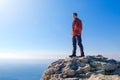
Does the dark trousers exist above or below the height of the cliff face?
above

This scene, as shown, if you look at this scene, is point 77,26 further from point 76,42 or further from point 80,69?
point 80,69

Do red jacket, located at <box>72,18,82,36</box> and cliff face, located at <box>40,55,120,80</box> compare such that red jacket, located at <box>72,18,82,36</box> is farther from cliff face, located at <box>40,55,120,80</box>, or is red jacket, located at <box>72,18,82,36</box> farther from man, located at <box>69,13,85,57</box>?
cliff face, located at <box>40,55,120,80</box>

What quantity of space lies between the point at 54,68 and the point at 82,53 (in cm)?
319

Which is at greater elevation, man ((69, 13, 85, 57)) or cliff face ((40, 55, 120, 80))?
man ((69, 13, 85, 57))

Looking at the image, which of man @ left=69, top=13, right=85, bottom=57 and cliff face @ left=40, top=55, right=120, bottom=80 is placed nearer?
cliff face @ left=40, top=55, right=120, bottom=80

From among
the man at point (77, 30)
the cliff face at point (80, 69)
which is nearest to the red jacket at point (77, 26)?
the man at point (77, 30)

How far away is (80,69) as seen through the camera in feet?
61.3

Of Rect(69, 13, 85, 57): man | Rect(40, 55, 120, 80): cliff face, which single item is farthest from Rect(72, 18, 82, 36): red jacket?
Rect(40, 55, 120, 80): cliff face

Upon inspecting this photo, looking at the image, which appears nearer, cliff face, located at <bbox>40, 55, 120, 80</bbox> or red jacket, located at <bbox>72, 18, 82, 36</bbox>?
cliff face, located at <bbox>40, 55, 120, 80</bbox>

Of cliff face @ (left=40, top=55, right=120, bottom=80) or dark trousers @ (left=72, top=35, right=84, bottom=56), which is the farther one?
dark trousers @ (left=72, top=35, right=84, bottom=56)

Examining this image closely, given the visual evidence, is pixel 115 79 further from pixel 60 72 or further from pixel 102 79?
pixel 60 72

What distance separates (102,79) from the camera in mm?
14648

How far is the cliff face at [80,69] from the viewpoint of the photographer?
1784 cm

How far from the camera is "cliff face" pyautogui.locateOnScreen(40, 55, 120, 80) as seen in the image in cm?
1784
